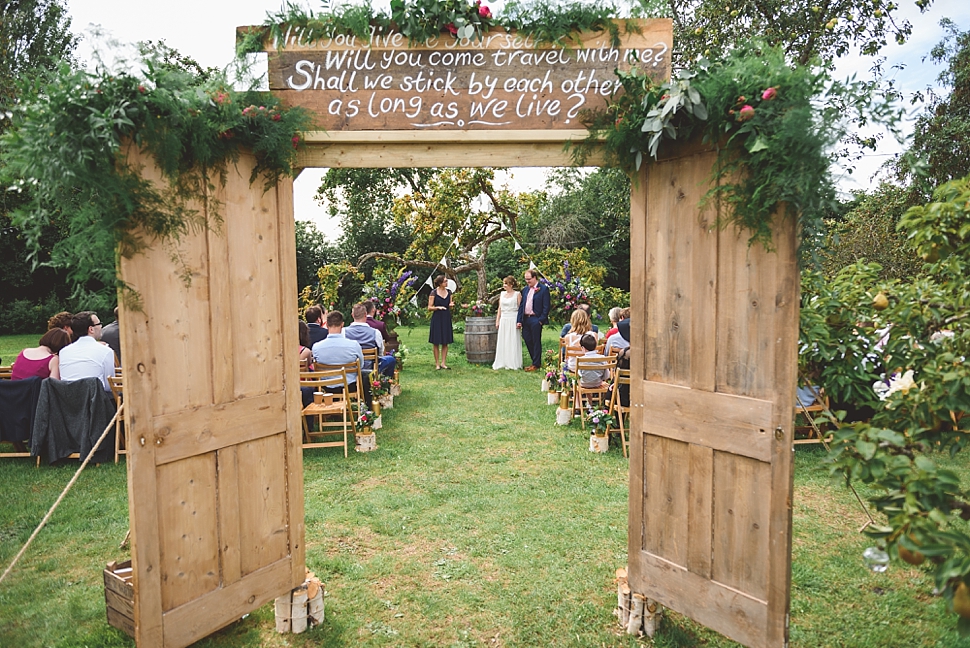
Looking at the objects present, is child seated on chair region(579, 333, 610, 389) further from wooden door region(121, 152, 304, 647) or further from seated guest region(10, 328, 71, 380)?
seated guest region(10, 328, 71, 380)

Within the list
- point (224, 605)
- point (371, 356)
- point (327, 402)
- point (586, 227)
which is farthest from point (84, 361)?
point (586, 227)

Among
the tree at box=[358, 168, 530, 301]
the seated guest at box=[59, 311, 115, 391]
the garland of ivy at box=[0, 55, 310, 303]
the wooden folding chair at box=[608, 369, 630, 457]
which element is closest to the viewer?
the garland of ivy at box=[0, 55, 310, 303]

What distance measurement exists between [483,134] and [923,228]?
1.96 m

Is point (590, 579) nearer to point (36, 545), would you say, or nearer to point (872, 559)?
point (872, 559)

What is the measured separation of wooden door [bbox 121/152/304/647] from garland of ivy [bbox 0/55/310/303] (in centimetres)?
11

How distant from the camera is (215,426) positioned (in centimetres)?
301

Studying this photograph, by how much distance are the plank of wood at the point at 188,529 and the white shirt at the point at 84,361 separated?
13.5ft

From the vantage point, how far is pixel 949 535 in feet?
5.71

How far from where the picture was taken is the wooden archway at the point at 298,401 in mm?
2797

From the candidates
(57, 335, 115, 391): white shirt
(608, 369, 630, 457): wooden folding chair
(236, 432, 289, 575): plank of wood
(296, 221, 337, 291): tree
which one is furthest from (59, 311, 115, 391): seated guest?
(296, 221, 337, 291): tree

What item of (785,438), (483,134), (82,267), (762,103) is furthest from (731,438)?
(82,267)

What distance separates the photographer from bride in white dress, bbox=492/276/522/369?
11.7 meters

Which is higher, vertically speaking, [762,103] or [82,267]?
[762,103]

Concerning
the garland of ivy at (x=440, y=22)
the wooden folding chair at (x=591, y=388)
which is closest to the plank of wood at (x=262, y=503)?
the garland of ivy at (x=440, y=22)
